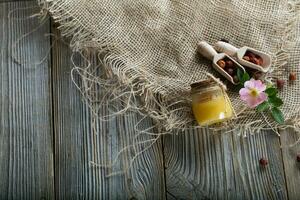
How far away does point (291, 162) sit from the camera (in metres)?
0.95

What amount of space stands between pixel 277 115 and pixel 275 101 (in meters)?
0.03

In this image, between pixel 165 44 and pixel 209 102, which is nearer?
pixel 209 102

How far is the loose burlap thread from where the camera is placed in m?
0.97

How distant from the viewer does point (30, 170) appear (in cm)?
94

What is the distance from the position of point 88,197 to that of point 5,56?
0.35m

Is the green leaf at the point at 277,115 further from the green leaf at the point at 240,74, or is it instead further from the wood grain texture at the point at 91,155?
the wood grain texture at the point at 91,155

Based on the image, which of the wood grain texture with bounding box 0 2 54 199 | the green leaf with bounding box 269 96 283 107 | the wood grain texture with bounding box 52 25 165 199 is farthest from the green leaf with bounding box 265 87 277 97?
the wood grain texture with bounding box 0 2 54 199

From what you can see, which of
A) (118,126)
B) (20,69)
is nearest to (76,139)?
(118,126)

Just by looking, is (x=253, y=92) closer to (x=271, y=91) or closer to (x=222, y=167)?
(x=271, y=91)

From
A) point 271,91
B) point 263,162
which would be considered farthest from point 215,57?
point 263,162

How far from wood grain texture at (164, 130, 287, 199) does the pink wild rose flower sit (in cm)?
9

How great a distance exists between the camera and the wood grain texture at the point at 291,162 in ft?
3.08

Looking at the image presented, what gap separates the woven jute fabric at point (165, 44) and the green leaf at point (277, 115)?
0.07ft

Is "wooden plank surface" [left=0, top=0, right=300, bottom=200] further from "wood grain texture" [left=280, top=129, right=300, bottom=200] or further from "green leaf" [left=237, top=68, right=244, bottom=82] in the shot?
"green leaf" [left=237, top=68, right=244, bottom=82]
